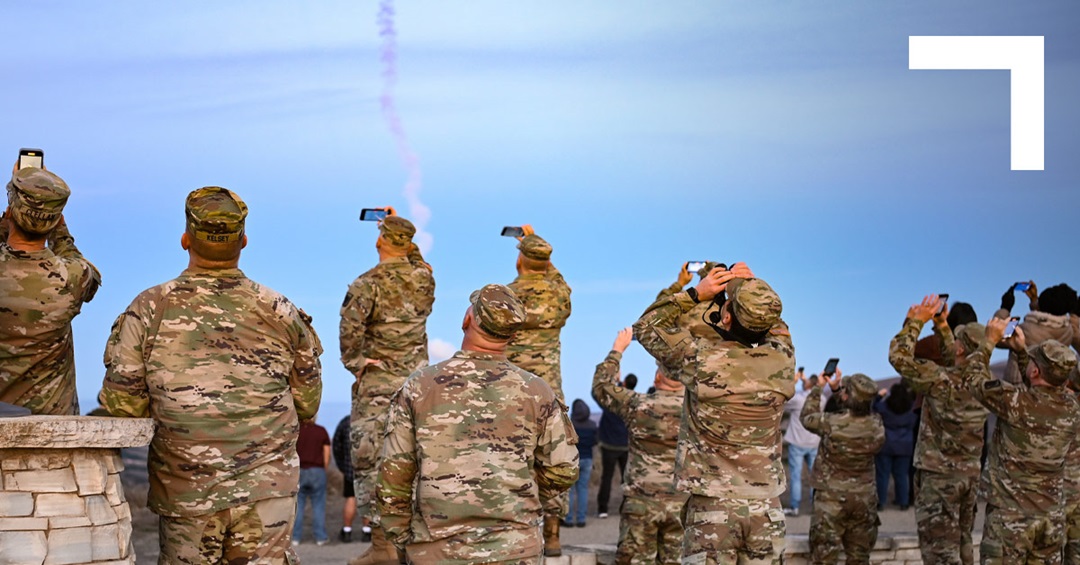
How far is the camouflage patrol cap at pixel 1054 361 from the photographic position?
8.98 m

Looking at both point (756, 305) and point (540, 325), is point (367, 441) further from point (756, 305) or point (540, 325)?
point (756, 305)

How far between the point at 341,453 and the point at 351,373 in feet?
12.5

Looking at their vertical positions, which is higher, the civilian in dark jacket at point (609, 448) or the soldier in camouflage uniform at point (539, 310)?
the soldier in camouflage uniform at point (539, 310)

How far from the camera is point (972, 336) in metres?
10.4

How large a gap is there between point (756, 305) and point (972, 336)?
157 inches

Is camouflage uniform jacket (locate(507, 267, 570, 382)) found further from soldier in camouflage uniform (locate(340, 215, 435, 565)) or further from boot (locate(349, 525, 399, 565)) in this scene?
boot (locate(349, 525, 399, 565))

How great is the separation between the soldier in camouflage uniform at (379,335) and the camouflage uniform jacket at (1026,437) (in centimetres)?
424

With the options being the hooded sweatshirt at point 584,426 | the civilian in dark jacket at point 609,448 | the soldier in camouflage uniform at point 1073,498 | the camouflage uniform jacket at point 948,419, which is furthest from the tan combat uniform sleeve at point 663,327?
the civilian in dark jacket at point 609,448

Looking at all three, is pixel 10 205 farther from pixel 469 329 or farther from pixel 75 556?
pixel 469 329

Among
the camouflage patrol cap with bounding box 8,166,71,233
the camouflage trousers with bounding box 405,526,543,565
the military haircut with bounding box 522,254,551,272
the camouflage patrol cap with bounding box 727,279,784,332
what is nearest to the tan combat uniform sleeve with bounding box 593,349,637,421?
the military haircut with bounding box 522,254,551,272

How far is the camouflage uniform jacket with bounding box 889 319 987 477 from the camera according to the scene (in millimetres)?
10227

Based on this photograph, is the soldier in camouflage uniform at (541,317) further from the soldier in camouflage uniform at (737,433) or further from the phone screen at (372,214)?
the soldier in camouflage uniform at (737,433)

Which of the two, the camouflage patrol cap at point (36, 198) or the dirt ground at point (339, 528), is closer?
the camouflage patrol cap at point (36, 198)

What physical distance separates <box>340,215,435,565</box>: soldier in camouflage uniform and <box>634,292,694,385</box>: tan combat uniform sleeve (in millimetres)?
2297
